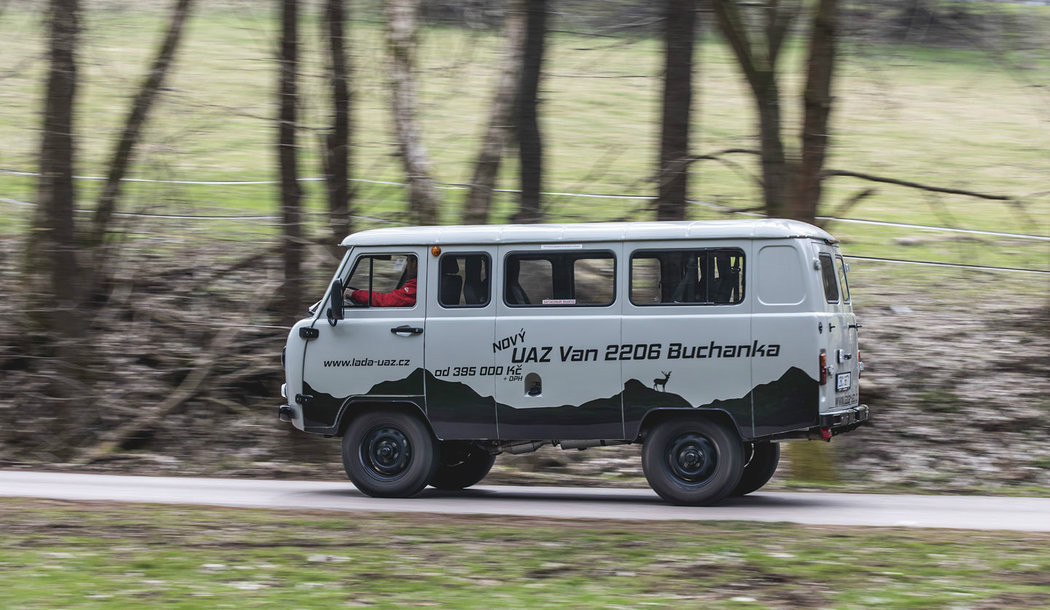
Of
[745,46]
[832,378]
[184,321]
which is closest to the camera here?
[832,378]

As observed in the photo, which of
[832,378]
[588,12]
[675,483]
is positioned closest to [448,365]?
[675,483]

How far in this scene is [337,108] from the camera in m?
17.5

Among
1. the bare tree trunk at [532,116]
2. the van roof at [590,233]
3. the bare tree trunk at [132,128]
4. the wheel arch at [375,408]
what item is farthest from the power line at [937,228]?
the wheel arch at [375,408]

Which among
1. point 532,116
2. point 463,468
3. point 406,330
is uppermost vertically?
point 532,116

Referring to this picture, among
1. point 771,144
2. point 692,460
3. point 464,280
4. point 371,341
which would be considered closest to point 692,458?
point 692,460

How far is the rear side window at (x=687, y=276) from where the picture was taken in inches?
443

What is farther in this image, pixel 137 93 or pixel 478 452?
pixel 137 93

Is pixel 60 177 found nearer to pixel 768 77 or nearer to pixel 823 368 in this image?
pixel 768 77

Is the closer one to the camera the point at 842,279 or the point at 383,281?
the point at 842,279

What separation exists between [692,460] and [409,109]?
690cm

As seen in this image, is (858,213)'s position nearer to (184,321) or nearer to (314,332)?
(184,321)

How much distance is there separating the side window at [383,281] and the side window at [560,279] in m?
0.98

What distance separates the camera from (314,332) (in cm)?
1241

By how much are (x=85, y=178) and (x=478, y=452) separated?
666 inches
